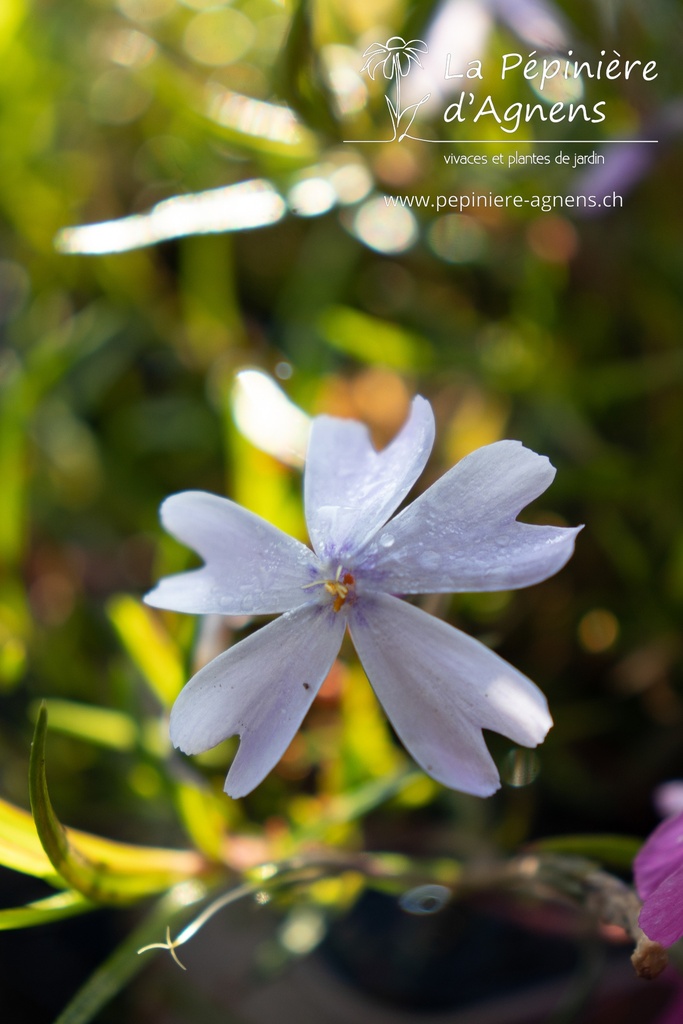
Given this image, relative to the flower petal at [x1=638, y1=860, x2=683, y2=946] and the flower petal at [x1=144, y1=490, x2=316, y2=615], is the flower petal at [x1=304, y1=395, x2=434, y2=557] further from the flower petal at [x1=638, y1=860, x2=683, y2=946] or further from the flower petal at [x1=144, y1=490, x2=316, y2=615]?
the flower petal at [x1=638, y1=860, x2=683, y2=946]

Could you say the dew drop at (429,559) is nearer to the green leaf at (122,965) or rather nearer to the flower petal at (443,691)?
the flower petal at (443,691)

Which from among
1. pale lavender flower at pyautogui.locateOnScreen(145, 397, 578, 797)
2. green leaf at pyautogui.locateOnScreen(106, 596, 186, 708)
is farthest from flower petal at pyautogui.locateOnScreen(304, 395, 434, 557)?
green leaf at pyautogui.locateOnScreen(106, 596, 186, 708)

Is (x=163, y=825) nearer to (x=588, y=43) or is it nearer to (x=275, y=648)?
(x=275, y=648)

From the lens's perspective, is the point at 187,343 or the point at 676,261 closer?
the point at 676,261

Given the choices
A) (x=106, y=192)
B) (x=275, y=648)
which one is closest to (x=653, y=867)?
(x=275, y=648)

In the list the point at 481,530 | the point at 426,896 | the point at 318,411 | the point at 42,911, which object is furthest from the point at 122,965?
the point at 318,411

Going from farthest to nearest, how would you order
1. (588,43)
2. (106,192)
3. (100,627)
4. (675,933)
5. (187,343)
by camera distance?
(106,192), (187,343), (100,627), (588,43), (675,933)

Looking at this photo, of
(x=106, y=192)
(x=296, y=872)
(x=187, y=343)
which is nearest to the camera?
(x=296, y=872)

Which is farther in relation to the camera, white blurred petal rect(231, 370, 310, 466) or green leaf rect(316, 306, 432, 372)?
green leaf rect(316, 306, 432, 372)
